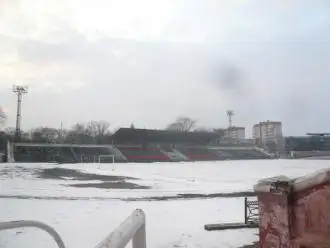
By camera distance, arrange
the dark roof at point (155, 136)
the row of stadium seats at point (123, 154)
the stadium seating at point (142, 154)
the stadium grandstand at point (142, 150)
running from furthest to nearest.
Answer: the dark roof at point (155, 136), the stadium seating at point (142, 154), the stadium grandstand at point (142, 150), the row of stadium seats at point (123, 154)

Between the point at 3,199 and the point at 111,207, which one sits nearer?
the point at 111,207

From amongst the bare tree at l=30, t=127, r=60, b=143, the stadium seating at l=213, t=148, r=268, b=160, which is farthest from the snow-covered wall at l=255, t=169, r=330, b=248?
the bare tree at l=30, t=127, r=60, b=143

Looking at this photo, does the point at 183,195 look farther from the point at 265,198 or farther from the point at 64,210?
the point at 265,198

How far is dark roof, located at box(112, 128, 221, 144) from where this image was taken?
8488cm

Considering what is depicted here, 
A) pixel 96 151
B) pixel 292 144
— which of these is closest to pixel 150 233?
pixel 96 151

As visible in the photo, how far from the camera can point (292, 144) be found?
329 feet

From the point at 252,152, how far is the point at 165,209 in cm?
7842

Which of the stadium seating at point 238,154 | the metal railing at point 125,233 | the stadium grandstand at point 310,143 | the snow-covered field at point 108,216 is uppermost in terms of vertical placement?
the stadium grandstand at point 310,143

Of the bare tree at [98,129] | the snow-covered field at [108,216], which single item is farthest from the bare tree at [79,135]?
the snow-covered field at [108,216]

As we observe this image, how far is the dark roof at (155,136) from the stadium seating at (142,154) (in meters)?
3.65

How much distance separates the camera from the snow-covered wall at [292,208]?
2.64m

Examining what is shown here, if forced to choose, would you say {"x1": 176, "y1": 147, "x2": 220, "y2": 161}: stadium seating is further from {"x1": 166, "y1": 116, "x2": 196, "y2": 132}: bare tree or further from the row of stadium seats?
{"x1": 166, "y1": 116, "x2": 196, "y2": 132}: bare tree

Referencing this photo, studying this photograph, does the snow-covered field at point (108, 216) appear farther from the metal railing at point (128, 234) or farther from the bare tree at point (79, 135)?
the bare tree at point (79, 135)

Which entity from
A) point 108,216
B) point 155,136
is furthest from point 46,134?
point 108,216
